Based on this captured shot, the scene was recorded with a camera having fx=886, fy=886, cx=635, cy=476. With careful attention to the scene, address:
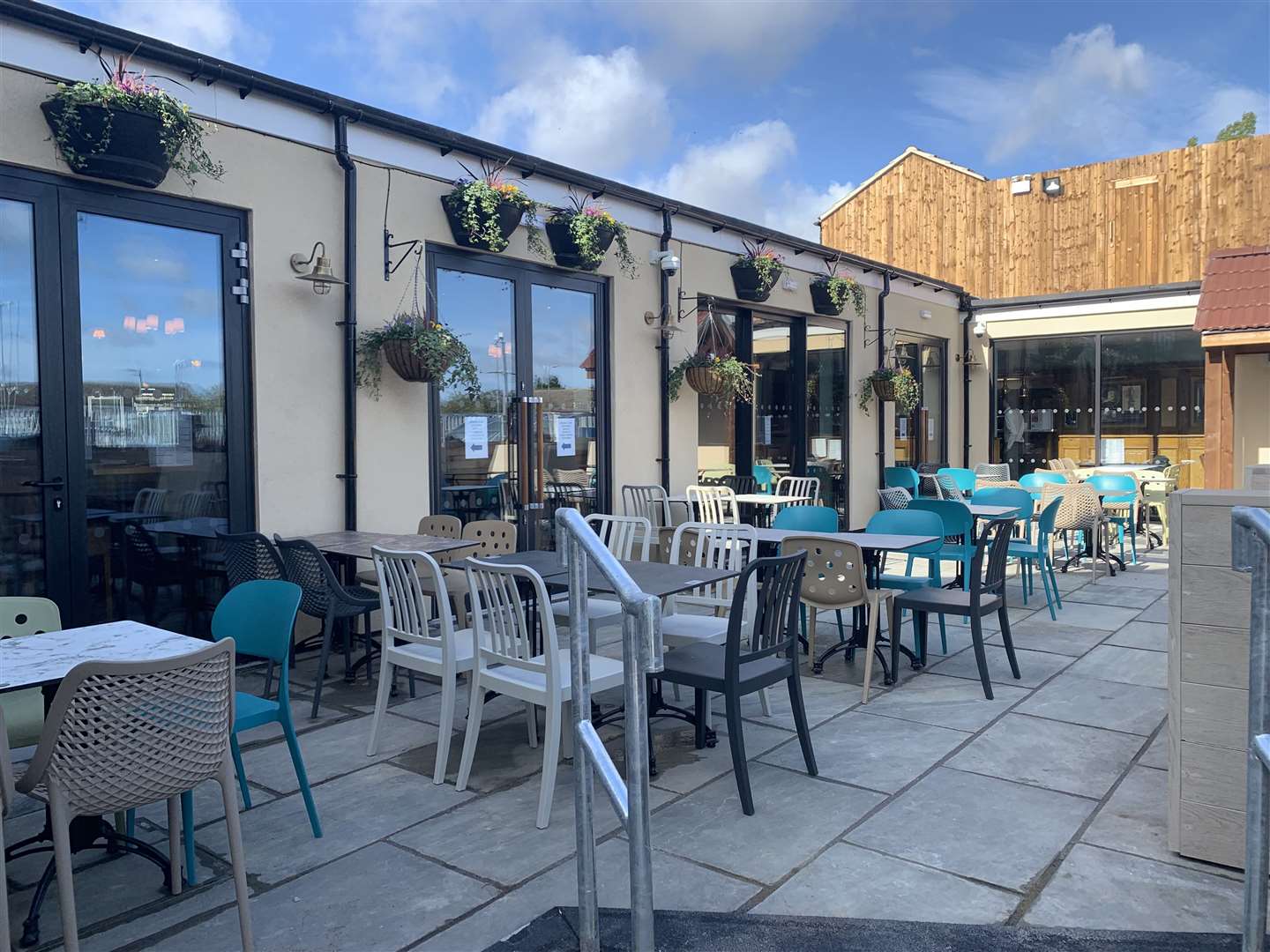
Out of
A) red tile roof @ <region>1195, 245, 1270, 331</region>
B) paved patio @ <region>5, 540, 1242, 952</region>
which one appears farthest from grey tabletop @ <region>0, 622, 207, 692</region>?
red tile roof @ <region>1195, 245, 1270, 331</region>

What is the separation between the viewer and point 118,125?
4.06 m

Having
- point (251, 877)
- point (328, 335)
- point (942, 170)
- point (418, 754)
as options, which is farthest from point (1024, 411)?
point (251, 877)

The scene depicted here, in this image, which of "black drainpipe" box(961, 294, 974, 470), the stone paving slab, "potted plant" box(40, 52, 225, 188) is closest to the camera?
the stone paving slab

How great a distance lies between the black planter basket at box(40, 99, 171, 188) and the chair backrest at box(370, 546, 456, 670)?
225 cm

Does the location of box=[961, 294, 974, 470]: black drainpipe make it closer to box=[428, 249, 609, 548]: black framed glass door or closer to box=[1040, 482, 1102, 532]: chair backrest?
box=[1040, 482, 1102, 532]: chair backrest

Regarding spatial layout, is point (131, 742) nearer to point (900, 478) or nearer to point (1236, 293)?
point (1236, 293)

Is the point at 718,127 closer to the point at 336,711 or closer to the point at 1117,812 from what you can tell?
the point at 336,711

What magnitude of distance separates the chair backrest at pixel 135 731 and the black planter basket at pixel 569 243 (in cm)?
482

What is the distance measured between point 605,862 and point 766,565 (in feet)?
3.58

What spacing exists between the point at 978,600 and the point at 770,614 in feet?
5.23

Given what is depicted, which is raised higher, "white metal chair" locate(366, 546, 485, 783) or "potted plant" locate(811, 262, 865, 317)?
"potted plant" locate(811, 262, 865, 317)

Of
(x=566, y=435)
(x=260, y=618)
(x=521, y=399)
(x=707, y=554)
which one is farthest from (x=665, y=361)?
(x=260, y=618)

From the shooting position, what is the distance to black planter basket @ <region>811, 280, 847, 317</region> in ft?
30.0

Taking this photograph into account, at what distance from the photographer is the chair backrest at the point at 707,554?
407cm
